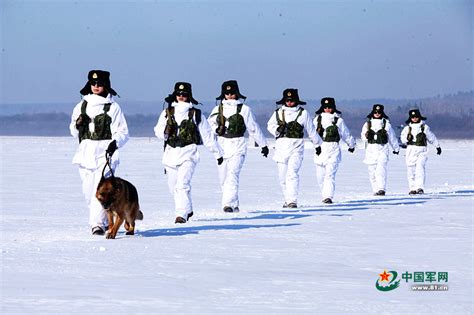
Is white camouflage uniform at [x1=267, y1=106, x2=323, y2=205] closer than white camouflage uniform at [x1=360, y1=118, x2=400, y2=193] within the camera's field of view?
Yes

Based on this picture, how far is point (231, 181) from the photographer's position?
18.1m

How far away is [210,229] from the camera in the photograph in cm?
1486

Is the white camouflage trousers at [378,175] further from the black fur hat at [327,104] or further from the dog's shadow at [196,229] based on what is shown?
the dog's shadow at [196,229]

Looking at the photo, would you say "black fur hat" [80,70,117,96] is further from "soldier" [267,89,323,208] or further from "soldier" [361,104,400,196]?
"soldier" [361,104,400,196]

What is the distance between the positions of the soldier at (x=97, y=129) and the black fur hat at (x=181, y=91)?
77.9 inches

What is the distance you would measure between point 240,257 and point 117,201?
197 cm

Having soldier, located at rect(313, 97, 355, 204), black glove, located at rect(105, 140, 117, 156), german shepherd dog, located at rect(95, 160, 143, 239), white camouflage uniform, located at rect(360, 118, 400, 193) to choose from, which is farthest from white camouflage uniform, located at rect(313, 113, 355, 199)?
black glove, located at rect(105, 140, 117, 156)

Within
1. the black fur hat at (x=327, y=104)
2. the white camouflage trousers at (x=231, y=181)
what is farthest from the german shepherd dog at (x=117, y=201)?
the black fur hat at (x=327, y=104)

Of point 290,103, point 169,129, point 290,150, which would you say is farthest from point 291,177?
point 169,129

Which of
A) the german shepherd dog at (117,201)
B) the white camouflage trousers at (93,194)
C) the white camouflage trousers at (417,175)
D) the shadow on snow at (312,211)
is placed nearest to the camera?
the german shepherd dog at (117,201)

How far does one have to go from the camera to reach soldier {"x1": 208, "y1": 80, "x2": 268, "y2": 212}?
18203 mm

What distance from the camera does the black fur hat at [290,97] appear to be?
19.5 meters

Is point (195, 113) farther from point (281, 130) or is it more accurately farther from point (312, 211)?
point (281, 130)

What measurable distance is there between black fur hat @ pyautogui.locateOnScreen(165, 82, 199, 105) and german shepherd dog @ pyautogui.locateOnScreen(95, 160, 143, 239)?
2.66 meters
